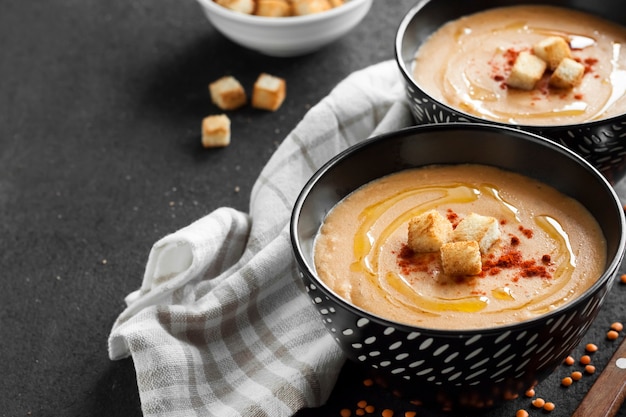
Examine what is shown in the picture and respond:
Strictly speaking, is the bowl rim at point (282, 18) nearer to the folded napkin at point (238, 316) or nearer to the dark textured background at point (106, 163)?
the dark textured background at point (106, 163)

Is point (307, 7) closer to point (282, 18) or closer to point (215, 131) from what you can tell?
point (282, 18)

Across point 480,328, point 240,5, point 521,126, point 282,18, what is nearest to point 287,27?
point 282,18

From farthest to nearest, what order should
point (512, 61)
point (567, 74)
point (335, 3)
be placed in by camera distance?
point (335, 3) → point (512, 61) → point (567, 74)

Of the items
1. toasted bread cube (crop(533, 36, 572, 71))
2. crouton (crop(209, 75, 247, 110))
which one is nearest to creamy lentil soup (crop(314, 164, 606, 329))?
toasted bread cube (crop(533, 36, 572, 71))

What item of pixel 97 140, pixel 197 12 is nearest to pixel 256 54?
pixel 197 12

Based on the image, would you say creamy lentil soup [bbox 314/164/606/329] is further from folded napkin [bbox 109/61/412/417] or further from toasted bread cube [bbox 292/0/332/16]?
toasted bread cube [bbox 292/0/332/16]

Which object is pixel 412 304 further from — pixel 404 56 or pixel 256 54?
pixel 256 54

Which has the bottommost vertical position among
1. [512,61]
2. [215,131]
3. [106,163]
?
[106,163]
